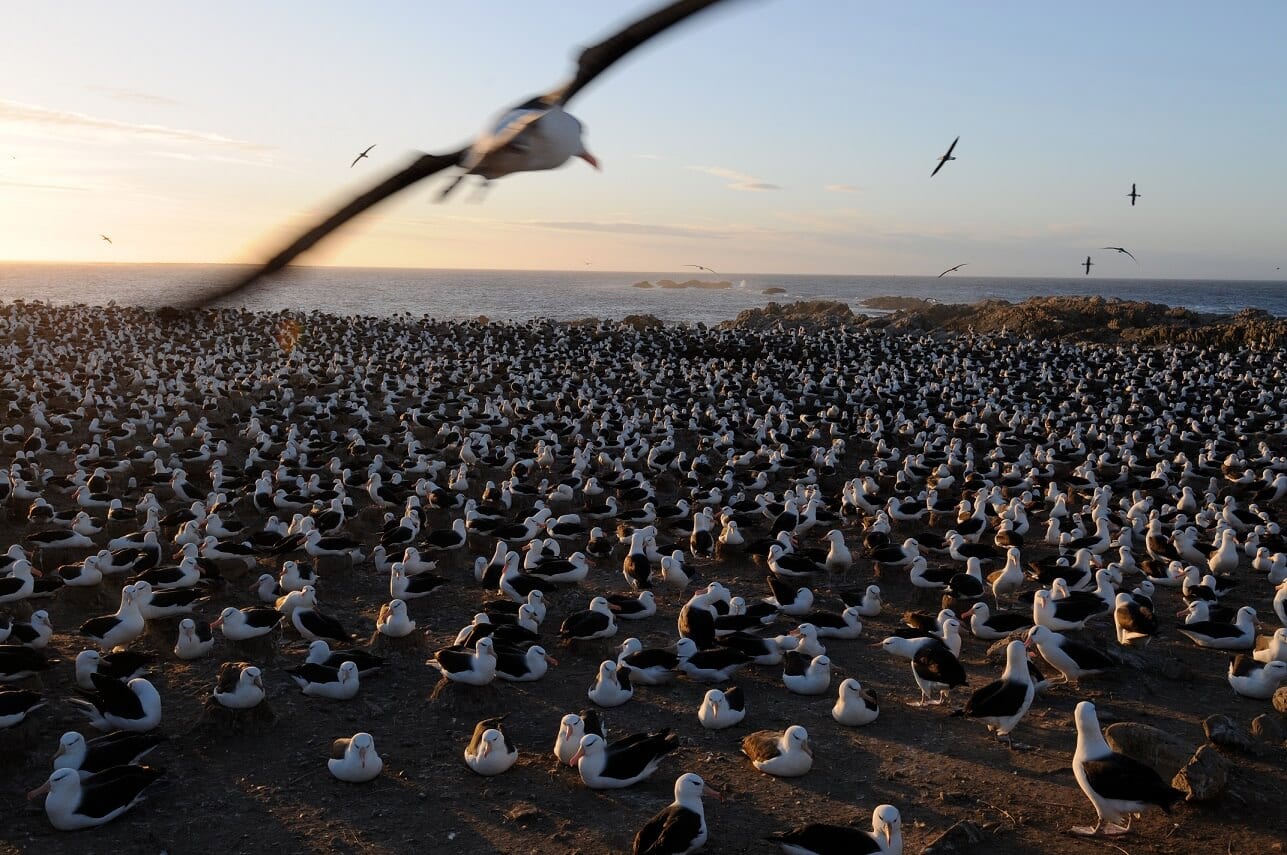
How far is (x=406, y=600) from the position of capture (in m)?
11.6

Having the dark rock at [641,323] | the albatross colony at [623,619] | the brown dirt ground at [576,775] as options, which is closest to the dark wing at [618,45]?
the albatross colony at [623,619]

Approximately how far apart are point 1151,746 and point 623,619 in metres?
5.69

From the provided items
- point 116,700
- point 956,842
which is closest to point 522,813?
point 956,842

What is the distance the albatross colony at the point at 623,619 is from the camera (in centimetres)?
700

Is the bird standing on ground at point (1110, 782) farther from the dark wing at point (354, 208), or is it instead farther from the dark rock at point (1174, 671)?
the dark wing at point (354, 208)

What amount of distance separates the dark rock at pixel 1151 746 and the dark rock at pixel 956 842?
155 cm

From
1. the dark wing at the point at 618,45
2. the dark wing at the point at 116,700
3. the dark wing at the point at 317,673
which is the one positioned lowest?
the dark wing at the point at 317,673

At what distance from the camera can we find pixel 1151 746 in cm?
734

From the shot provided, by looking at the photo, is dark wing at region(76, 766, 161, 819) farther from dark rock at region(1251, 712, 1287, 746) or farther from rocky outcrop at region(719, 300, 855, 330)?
rocky outcrop at region(719, 300, 855, 330)

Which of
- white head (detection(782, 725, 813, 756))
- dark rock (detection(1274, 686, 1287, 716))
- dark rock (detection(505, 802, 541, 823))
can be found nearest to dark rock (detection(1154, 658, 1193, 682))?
dark rock (detection(1274, 686, 1287, 716))

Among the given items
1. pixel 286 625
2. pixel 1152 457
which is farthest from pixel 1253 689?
pixel 1152 457

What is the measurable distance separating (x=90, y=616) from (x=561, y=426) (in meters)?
12.7

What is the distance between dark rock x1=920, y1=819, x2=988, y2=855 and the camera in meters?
6.42

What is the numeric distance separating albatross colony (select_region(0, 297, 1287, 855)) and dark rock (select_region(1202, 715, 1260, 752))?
0.10 m
